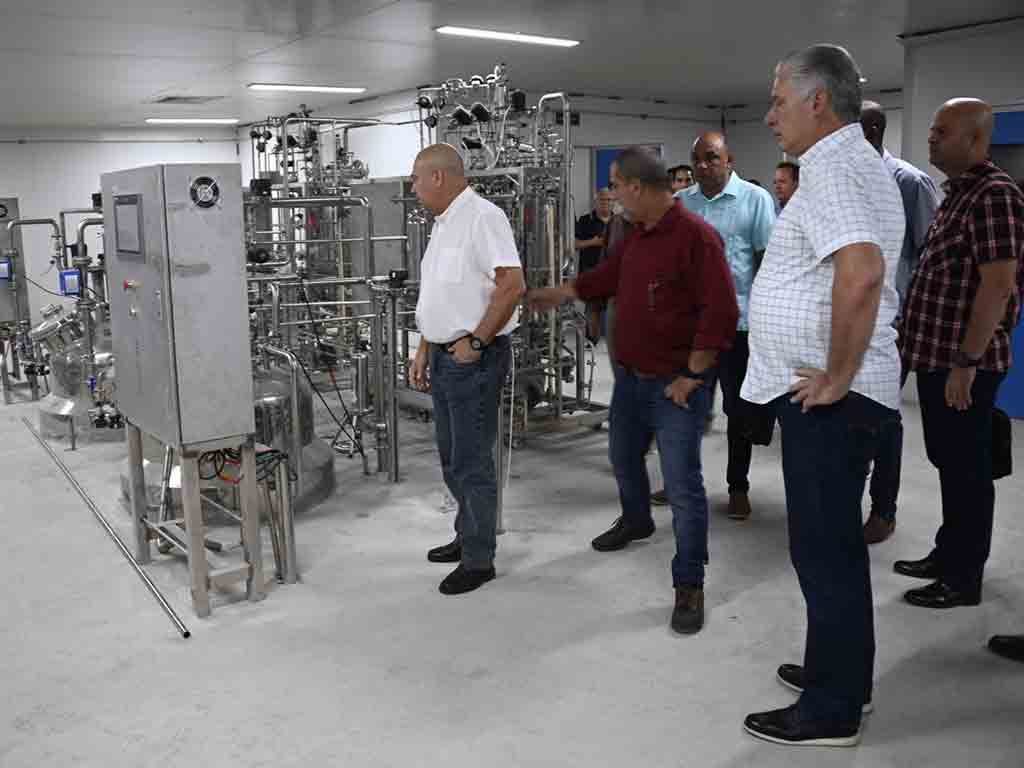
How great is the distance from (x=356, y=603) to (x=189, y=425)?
88 cm

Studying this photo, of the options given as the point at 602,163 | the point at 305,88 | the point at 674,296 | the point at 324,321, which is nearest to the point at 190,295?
the point at 674,296

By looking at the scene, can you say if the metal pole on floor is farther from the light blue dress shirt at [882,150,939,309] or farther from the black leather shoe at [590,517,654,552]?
the light blue dress shirt at [882,150,939,309]

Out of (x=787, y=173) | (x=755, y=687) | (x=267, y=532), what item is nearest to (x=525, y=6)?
(x=787, y=173)

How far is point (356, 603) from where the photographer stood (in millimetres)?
3318

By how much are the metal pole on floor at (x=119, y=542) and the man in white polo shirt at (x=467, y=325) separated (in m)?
0.94

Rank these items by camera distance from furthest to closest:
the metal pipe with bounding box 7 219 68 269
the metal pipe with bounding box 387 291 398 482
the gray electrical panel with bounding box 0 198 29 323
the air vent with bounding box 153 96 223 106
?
1. the air vent with bounding box 153 96 223 106
2. the gray electrical panel with bounding box 0 198 29 323
3. the metal pipe with bounding box 7 219 68 269
4. the metal pipe with bounding box 387 291 398 482

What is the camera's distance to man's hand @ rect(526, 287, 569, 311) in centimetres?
335

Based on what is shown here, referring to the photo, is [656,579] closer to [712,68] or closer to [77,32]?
[77,32]

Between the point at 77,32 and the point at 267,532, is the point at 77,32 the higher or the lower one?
the higher one

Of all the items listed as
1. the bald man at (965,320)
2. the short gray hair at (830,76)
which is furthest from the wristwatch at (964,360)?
the short gray hair at (830,76)

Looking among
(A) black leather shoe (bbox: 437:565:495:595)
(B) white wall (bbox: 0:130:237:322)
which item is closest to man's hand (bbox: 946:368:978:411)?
(A) black leather shoe (bbox: 437:565:495:595)

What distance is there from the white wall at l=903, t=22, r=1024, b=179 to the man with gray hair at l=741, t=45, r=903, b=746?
4.40 metres

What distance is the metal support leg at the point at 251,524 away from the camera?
3289 millimetres

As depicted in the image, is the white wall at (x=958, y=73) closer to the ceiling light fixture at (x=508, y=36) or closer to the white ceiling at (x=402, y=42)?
the white ceiling at (x=402, y=42)
